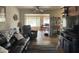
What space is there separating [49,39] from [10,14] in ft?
2.29

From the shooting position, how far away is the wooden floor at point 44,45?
1.96 m

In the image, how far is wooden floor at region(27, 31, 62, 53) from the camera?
1.96m

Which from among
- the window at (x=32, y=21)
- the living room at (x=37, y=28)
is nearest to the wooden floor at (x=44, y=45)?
the living room at (x=37, y=28)

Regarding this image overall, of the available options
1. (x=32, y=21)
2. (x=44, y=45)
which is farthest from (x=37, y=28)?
(x=44, y=45)

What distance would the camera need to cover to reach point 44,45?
196cm

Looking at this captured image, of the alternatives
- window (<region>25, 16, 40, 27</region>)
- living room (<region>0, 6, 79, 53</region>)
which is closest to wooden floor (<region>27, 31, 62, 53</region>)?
living room (<region>0, 6, 79, 53</region>)

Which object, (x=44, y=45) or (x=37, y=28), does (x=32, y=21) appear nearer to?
(x=37, y=28)

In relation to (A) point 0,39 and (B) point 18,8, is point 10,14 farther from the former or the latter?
(A) point 0,39

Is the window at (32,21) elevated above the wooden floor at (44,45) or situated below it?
above

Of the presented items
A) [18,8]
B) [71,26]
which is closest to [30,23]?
[18,8]

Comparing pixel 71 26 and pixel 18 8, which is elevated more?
pixel 18 8

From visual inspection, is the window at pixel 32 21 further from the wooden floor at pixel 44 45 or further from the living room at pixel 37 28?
the wooden floor at pixel 44 45
